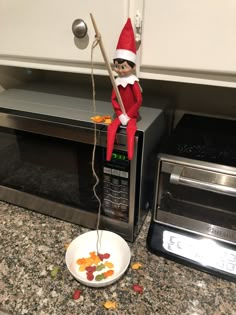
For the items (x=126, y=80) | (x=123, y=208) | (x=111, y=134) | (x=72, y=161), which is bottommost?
(x=123, y=208)

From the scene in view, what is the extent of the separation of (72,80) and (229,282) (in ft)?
2.76

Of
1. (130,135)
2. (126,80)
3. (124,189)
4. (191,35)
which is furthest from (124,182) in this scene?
(191,35)

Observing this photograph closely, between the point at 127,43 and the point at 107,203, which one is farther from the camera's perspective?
the point at 107,203

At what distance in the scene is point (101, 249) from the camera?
698 millimetres

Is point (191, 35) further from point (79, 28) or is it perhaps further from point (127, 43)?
point (79, 28)

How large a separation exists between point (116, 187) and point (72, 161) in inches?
5.3

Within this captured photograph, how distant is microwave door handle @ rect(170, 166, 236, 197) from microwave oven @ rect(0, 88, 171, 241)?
82mm

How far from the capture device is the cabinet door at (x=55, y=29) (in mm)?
562

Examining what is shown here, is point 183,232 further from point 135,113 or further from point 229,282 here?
point 135,113

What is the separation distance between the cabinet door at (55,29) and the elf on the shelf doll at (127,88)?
0.23 ft

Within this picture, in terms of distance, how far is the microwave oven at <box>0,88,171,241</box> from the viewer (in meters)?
0.62

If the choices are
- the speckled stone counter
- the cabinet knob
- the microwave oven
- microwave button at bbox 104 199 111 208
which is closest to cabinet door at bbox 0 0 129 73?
the cabinet knob

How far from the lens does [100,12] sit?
56cm

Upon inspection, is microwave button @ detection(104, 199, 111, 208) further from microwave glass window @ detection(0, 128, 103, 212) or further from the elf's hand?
the elf's hand
